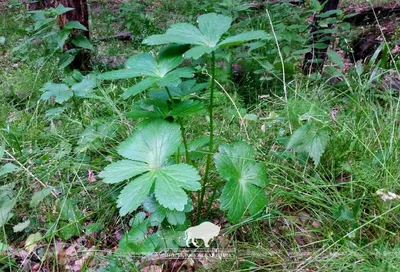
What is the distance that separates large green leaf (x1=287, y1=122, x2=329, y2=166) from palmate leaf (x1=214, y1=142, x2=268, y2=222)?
27 cm

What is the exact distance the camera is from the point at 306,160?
1.36 meters

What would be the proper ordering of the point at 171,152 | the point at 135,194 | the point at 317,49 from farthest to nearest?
the point at 317,49
the point at 171,152
the point at 135,194

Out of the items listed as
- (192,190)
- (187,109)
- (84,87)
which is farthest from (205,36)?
(84,87)

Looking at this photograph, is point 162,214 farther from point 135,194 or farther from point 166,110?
point 166,110

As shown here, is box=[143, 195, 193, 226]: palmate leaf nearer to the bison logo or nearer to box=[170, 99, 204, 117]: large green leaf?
the bison logo

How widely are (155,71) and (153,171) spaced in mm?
344

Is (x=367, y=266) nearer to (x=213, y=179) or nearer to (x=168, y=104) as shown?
(x=213, y=179)

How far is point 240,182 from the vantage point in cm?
110

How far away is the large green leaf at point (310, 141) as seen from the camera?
1.30 meters

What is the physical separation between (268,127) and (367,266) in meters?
0.94

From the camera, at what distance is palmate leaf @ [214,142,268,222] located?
1.05 metres

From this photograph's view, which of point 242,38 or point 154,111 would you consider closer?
point 242,38

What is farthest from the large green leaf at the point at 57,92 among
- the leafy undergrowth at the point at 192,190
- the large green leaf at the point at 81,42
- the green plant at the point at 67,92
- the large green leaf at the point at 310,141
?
the large green leaf at the point at 310,141

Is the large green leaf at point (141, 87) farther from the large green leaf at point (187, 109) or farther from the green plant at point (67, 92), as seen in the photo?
the green plant at point (67, 92)
